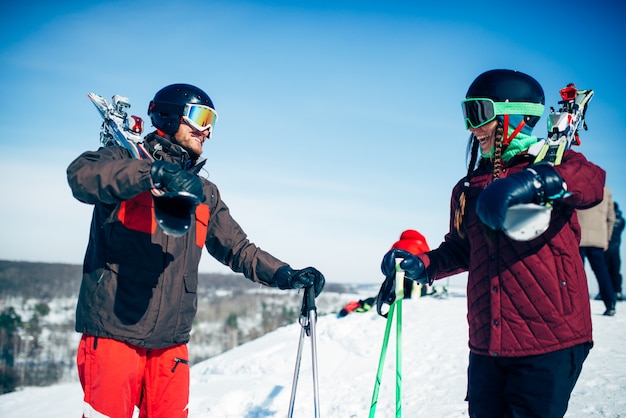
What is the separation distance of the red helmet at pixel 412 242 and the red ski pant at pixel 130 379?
201 inches

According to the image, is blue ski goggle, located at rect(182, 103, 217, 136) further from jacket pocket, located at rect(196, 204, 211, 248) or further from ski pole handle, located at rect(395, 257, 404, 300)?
ski pole handle, located at rect(395, 257, 404, 300)

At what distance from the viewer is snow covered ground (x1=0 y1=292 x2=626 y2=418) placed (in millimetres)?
4223

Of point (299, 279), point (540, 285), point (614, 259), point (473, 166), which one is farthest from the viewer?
point (614, 259)

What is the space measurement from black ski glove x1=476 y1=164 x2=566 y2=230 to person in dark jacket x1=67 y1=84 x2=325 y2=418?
1.43 metres

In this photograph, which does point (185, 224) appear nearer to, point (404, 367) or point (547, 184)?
point (547, 184)

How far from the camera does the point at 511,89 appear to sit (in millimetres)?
2541

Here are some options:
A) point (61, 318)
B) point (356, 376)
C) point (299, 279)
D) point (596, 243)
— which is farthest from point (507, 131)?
point (61, 318)

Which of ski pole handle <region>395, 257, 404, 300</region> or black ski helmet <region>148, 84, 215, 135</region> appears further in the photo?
black ski helmet <region>148, 84, 215, 135</region>

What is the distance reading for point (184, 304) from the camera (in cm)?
291

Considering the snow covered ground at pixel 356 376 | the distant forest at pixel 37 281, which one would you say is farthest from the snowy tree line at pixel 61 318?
the snow covered ground at pixel 356 376

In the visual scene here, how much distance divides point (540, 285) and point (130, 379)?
233cm

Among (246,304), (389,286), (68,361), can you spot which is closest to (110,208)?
(389,286)

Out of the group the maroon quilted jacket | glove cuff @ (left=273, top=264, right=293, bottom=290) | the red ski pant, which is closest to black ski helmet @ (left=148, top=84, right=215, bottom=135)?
glove cuff @ (left=273, top=264, right=293, bottom=290)

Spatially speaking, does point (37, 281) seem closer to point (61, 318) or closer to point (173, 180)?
point (61, 318)
